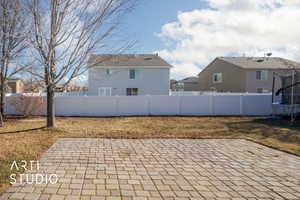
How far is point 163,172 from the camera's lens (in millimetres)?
3172

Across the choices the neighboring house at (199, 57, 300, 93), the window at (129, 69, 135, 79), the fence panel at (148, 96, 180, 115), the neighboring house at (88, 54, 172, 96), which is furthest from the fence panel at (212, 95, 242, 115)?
the neighboring house at (199, 57, 300, 93)

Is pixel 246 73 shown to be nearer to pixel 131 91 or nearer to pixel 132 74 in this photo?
pixel 132 74

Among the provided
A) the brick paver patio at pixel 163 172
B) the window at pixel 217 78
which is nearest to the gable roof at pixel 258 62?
the window at pixel 217 78

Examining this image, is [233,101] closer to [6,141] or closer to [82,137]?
[82,137]

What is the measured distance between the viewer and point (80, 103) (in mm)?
11031

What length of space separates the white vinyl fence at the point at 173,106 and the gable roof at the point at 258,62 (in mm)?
13134

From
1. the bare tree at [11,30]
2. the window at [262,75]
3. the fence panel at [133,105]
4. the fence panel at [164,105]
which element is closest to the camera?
the bare tree at [11,30]

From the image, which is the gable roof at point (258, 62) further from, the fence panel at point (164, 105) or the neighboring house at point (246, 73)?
the fence panel at point (164, 105)

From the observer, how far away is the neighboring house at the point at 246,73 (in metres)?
22.2

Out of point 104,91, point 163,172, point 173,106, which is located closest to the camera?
point 163,172

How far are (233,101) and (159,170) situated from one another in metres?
10.2

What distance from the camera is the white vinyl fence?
36.3 feet

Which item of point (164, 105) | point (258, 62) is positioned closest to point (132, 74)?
point (164, 105)

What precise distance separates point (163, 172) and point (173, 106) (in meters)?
8.42
